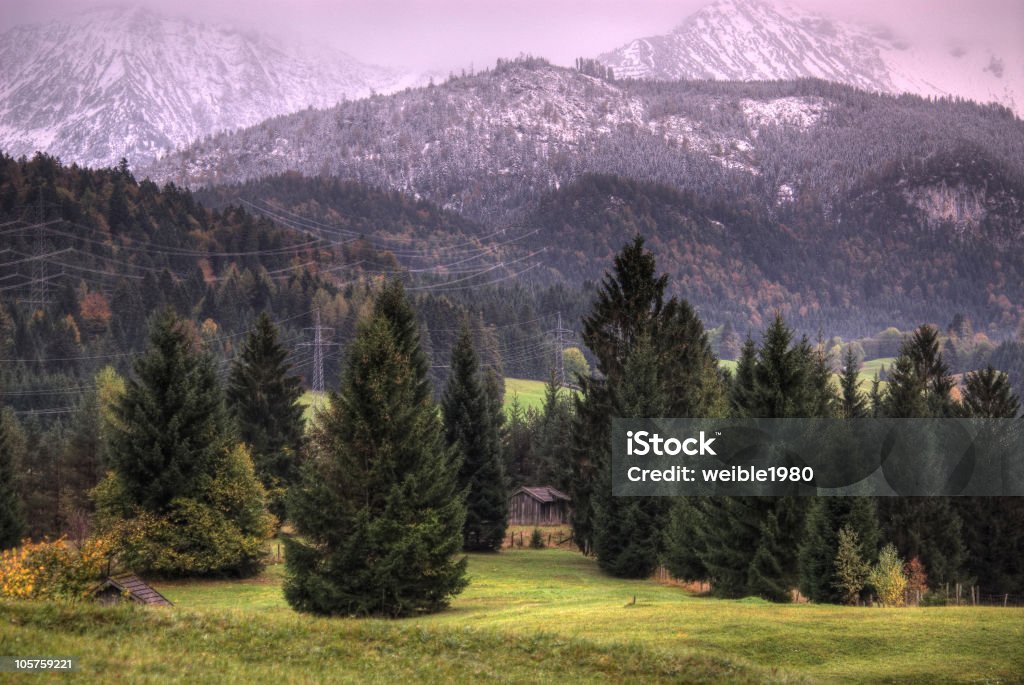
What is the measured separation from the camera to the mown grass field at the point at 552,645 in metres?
24.6

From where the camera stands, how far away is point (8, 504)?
65.9 meters

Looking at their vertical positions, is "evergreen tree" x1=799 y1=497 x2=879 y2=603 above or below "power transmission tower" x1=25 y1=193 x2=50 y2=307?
below

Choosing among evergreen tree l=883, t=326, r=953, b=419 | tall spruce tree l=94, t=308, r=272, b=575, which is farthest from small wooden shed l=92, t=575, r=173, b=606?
evergreen tree l=883, t=326, r=953, b=419

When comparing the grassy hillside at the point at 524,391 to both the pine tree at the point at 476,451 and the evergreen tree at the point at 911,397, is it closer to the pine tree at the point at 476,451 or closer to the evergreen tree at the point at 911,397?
the evergreen tree at the point at 911,397

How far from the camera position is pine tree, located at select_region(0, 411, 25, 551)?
65.6 meters

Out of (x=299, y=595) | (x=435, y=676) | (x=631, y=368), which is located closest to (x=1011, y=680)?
(x=435, y=676)

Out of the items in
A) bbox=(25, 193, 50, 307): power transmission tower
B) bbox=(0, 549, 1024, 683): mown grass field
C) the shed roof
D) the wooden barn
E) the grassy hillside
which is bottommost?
bbox=(0, 549, 1024, 683): mown grass field

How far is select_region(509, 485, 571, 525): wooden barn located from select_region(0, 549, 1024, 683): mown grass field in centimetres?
5839

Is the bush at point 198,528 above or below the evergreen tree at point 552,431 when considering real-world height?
below

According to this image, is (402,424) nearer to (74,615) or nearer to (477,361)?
(74,615)

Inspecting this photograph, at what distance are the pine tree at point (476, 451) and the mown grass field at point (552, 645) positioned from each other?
34261 mm

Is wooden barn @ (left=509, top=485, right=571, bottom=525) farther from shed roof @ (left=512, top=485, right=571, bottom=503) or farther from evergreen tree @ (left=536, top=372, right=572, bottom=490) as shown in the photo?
evergreen tree @ (left=536, top=372, right=572, bottom=490)

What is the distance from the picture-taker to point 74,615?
26.4m

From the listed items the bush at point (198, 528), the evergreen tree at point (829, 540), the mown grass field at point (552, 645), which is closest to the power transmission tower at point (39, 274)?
the bush at point (198, 528)
